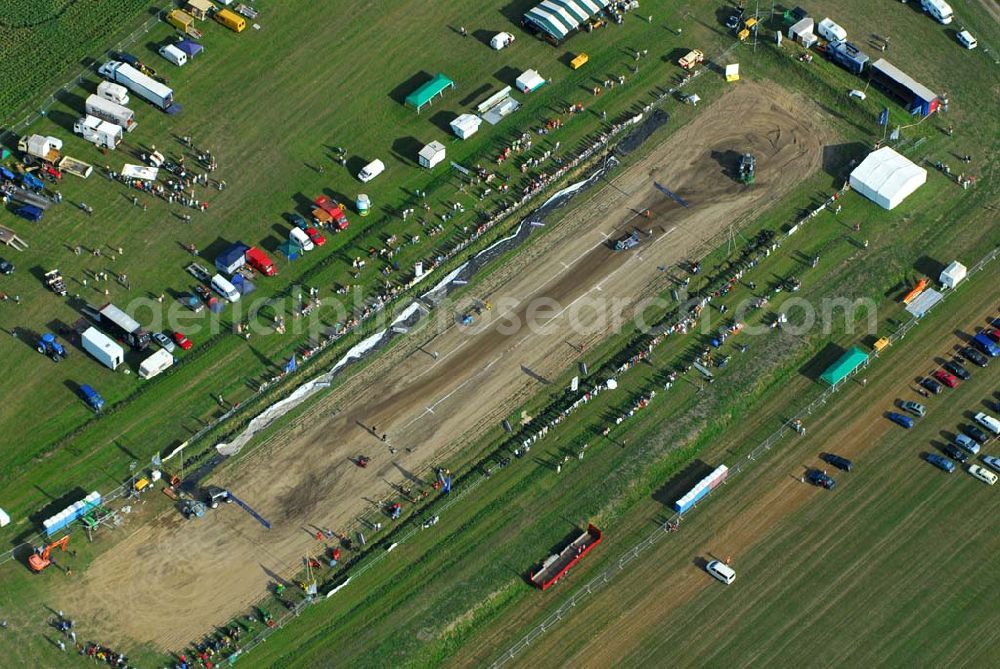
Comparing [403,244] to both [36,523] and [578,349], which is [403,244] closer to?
[578,349]

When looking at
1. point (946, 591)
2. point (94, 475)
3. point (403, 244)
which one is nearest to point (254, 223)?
point (403, 244)

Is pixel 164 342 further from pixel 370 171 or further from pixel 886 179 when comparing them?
pixel 886 179

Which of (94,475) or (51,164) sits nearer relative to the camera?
(94,475)

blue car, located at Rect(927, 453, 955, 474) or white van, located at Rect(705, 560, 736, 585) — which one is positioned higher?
blue car, located at Rect(927, 453, 955, 474)

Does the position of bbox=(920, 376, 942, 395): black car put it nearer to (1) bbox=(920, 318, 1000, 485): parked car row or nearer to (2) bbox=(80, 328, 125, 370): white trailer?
(1) bbox=(920, 318, 1000, 485): parked car row

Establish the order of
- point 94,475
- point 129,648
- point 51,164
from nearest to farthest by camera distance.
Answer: point 129,648
point 94,475
point 51,164

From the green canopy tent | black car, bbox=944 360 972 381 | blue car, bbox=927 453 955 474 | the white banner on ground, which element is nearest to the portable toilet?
the white banner on ground

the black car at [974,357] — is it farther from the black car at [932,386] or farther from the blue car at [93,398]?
the blue car at [93,398]

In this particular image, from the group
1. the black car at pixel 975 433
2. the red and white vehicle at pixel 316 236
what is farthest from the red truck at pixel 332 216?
the black car at pixel 975 433
